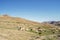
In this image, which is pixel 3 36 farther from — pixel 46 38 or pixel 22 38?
pixel 46 38

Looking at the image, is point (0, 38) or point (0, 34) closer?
point (0, 38)

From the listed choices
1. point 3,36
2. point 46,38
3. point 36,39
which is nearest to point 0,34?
point 3,36

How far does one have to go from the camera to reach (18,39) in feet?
69.2

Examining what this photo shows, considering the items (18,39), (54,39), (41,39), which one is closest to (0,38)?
(18,39)

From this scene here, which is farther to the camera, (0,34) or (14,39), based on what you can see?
(0,34)

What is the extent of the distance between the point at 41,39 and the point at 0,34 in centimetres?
575

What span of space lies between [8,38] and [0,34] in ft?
6.58

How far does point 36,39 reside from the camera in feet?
72.9

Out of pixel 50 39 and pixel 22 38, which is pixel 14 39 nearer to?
pixel 22 38

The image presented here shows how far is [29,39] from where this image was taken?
2194 centimetres

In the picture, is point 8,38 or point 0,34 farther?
point 0,34

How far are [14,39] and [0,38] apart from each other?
1.80 m

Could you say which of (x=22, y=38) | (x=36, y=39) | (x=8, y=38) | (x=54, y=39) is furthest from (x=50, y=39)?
(x=8, y=38)

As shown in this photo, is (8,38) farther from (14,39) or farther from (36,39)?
(36,39)
